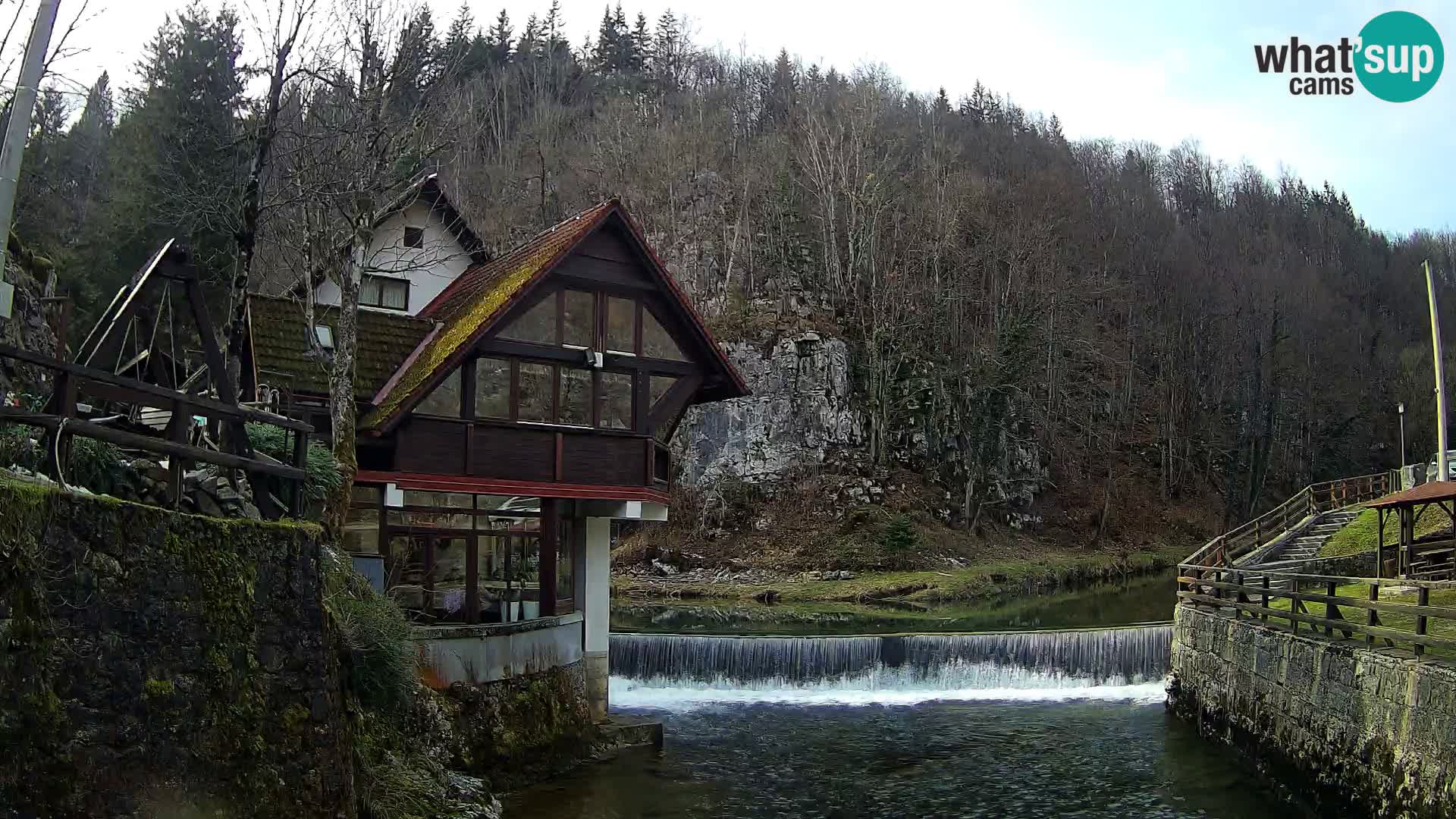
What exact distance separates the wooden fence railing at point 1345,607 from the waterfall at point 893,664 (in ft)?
7.16

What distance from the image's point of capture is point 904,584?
125ft

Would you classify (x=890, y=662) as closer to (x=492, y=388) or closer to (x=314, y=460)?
(x=492, y=388)

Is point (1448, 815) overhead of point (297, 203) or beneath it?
beneath

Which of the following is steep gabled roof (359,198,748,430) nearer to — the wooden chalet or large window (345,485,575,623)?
the wooden chalet

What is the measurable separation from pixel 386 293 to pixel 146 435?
44.2 feet

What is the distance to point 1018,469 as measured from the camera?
174 ft

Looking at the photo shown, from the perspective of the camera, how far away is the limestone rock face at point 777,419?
4662 cm

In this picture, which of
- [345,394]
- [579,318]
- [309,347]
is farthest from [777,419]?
[345,394]

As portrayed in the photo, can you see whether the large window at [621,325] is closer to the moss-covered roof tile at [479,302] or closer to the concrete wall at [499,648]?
the moss-covered roof tile at [479,302]

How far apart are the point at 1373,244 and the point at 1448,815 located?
100099 millimetres

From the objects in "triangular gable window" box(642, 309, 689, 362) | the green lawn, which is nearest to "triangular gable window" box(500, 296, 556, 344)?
"triangular gable window" box(642, 309, 689, 362)

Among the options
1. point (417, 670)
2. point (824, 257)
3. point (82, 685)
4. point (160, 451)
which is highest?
point (824, 257)

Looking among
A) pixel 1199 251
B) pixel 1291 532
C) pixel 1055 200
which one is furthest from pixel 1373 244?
pixel 1291 532

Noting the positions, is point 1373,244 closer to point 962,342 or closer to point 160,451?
point 962,342
